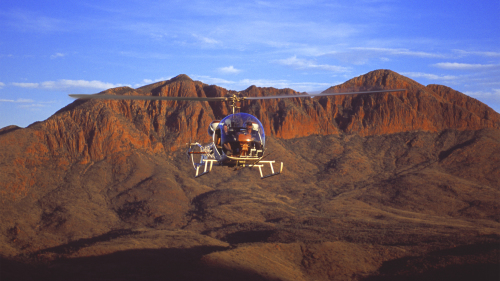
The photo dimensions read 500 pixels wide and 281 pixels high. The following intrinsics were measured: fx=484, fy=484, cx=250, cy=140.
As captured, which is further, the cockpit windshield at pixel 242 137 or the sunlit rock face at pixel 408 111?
the sunlit rock face at pixel 408 111

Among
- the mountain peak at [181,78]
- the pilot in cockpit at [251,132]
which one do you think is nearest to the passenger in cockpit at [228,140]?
the pilot in cockpit at [251,132]

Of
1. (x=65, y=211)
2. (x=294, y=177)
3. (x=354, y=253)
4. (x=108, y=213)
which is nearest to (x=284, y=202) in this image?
(x=294, y=177)

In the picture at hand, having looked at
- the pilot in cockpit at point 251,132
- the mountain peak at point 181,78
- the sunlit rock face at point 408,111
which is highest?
the mountain peak at point 181,78

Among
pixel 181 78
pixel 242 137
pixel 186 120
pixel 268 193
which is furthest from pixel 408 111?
pixel 242 137

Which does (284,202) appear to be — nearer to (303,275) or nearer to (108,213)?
(108,213)

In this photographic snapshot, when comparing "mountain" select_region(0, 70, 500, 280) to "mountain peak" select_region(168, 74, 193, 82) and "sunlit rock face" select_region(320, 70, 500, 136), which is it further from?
"mountain peak" select_region(168, 74, 193, 82)

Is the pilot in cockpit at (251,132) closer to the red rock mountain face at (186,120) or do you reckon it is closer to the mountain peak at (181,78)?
the red rock mountain face at (186,120)
